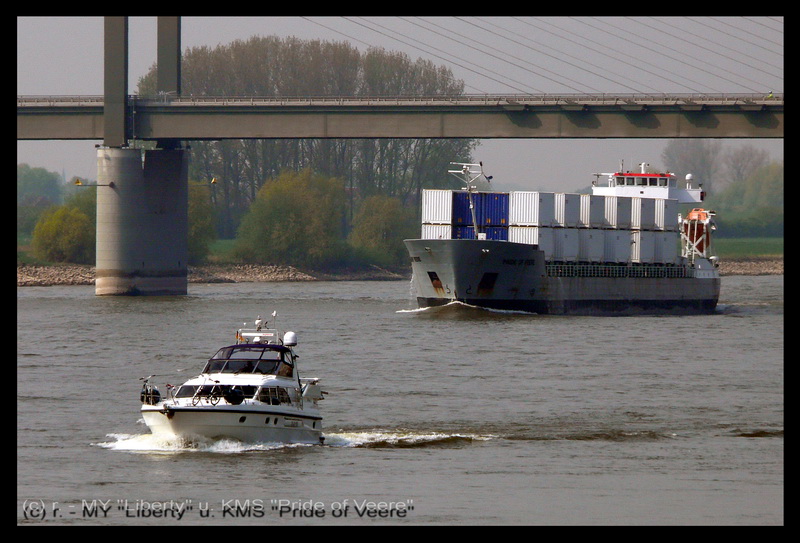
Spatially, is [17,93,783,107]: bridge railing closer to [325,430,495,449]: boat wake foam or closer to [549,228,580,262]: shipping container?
[549,228,580,262]: shipping container

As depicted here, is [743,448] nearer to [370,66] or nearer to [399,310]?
[399,310]

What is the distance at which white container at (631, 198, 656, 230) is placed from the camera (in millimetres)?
92312

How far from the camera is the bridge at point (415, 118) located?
88.4 metres

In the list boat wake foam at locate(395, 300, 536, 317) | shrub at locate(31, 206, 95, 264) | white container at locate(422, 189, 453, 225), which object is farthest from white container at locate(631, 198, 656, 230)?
shrub at locate(31, 206, 95, 264)

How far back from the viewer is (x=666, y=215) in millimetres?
95562

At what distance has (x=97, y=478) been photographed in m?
25.6

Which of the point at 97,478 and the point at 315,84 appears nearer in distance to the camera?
the point at 97,478

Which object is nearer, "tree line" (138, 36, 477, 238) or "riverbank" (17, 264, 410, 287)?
"riverbank" (17, 264, 410, 287)

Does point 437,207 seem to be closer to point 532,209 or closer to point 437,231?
point 437,231

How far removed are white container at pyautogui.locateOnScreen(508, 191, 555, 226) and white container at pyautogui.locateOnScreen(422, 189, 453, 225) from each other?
4226 millimetres

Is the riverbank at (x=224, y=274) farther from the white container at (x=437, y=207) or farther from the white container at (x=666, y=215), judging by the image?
the white container at (x=666, y=215)

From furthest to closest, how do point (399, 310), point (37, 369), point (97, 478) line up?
point (399, 310)
point (37, 369)
point (97, 478)

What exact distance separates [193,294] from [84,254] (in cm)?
2667
